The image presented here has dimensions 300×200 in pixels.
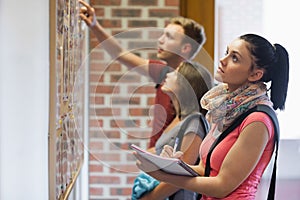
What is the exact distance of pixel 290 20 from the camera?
3316mm

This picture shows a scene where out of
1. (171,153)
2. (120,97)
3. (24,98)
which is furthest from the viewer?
(120,97)

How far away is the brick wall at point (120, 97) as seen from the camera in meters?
2.18

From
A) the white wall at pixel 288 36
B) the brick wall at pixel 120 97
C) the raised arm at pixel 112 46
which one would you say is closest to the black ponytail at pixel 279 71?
the brick wall at pixel 120 97

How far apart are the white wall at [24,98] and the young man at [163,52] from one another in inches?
33.0

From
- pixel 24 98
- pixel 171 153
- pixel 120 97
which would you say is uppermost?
pixel 24 98

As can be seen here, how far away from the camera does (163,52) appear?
8.39ft

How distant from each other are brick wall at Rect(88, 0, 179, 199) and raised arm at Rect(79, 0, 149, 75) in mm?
44

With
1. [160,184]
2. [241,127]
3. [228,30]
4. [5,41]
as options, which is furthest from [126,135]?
[228,30]

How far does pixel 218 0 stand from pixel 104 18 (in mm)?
721

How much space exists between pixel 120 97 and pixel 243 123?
2.58ft

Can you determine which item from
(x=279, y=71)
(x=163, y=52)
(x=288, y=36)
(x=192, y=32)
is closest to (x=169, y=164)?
Answer: (x=279, y=71)

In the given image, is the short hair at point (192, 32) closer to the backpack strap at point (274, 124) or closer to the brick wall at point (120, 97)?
the brick wall at point (120, 97)

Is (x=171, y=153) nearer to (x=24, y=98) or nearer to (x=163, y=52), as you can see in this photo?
(x=24, y=98)

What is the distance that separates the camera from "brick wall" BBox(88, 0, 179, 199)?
2.18 m
